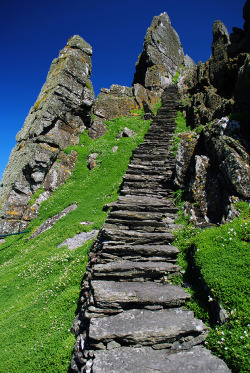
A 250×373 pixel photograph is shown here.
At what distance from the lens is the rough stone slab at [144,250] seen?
7.82m

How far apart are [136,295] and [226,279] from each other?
253 centimetres

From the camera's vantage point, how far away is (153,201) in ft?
37.9

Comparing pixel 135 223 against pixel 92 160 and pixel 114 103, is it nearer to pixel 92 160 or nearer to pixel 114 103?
pixel 92 160

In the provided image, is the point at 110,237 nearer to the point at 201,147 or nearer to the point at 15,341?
the point at 15,341

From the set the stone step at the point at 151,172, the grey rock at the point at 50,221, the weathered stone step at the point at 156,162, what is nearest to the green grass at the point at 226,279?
the stone step at the point at 151,172

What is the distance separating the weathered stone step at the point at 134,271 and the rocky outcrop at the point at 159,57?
122 ft

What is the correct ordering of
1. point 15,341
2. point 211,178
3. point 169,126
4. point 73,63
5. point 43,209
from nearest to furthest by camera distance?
1. point 15,341
2. point 211,178
3. point 43,209
4. point 169,126
5. point 73,63

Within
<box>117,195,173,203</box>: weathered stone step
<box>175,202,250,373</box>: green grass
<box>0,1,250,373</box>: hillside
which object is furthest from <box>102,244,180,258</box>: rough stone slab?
<box>117,195,173,203</box>: weathered stone step

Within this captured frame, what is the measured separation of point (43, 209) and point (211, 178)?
13.7m

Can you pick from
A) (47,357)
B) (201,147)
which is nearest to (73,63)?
(201,147)

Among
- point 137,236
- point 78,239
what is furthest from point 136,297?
point 78,239

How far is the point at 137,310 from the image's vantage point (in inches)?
233

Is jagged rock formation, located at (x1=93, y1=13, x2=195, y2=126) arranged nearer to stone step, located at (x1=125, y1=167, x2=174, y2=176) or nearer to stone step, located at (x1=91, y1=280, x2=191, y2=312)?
stone step, located at (x1=125, y1=167, x2=174, y2=176)

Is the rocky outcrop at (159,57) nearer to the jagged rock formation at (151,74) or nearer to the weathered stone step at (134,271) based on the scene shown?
the jagged rock formation at (151,74)
